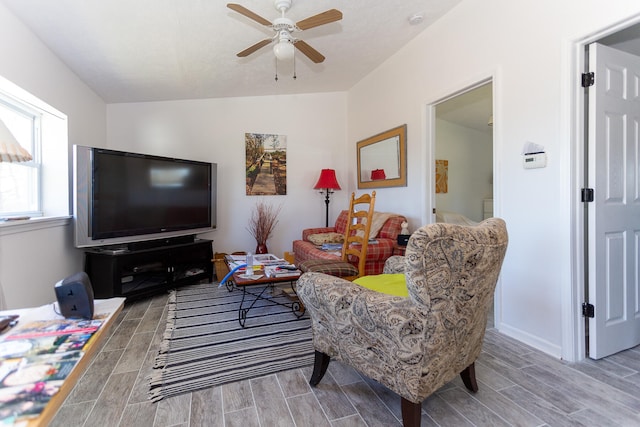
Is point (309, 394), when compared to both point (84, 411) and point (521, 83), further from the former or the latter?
point (521, 83)

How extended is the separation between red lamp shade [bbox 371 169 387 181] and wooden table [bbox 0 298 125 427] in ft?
10.7

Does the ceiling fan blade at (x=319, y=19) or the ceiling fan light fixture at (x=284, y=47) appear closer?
the ceiling fan blade at (x=319, y=19)

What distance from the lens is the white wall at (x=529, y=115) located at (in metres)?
1.88

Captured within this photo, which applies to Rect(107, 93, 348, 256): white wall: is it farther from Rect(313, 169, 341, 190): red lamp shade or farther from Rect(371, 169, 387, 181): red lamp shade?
Rect(371, 169, 387, 181): red lamp shade

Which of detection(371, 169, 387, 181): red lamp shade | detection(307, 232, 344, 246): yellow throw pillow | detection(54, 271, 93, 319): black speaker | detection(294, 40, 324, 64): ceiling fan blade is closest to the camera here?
detection(54, 271, 93, 319): black speaker

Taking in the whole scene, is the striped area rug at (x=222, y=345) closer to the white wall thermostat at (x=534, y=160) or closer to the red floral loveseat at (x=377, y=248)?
the red floral loveseat at (x=377, y=248)

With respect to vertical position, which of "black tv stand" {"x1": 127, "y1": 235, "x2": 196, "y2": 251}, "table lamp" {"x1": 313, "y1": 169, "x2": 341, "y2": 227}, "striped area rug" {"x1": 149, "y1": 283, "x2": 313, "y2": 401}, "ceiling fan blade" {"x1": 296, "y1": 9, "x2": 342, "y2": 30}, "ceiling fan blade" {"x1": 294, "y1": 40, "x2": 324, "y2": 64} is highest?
"ceiling fan blade" {"x1": 294, "y1": 40, "x2": 324, "y2": 64}

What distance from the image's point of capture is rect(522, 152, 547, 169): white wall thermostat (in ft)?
6.59

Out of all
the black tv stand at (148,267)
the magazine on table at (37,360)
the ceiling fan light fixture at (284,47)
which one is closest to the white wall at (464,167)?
the ceiling fan light fixture at (284,47)

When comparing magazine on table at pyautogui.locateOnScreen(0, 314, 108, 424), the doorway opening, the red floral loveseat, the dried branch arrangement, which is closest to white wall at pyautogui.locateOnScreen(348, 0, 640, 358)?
the red floral loveseat


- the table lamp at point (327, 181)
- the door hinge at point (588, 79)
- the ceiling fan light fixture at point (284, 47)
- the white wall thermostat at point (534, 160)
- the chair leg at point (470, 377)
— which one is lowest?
the chair leg at point (470, 377)

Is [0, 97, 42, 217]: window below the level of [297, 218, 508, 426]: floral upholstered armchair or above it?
above

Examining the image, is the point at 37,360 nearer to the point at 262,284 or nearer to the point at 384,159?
the point at 262,284

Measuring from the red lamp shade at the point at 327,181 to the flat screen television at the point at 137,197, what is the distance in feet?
4.75
